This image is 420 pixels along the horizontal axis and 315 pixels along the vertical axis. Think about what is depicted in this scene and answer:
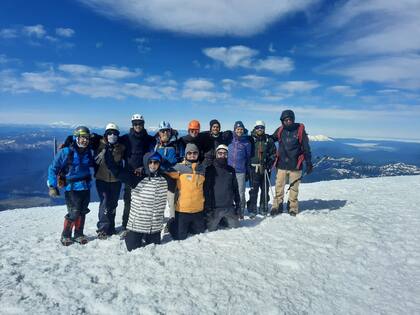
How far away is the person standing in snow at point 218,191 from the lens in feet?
25.9

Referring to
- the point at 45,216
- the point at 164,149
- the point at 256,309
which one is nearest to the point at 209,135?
the point at 164,149

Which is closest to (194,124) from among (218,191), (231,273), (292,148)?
(218,191)

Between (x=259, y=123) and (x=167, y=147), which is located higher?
(x=259, y=123)

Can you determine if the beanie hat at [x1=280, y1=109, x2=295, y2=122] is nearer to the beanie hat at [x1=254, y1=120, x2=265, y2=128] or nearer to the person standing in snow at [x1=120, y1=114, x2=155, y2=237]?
the beanie hat at [x1=254, y1=120, x2=265, y2=128]

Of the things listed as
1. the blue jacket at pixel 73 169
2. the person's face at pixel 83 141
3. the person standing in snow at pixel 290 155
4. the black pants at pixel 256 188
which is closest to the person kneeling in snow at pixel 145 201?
the person's face at pixel 83 141

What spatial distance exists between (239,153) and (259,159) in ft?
3.54

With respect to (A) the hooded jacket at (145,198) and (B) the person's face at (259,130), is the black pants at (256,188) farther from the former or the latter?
(A) the hooded jacket at (145,198)

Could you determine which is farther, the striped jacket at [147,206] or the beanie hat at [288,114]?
the beanie hat at [288,114]

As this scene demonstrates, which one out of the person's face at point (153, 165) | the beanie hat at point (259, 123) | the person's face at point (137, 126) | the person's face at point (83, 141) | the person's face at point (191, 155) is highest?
the beanie hat at point (259, 123)

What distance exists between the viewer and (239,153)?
9367 mm

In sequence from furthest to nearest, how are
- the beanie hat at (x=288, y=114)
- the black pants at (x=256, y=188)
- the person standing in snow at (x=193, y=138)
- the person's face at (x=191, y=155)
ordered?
the black pants at (x=256, y=188) → the beanie hat at (x=288, y=114) → the person standing in snow at (x=193, y=138) → the person's face at (x=191, y=155)

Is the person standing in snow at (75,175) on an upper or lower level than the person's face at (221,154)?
lower

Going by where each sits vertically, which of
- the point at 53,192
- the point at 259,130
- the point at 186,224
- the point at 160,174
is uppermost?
the point at 259,130

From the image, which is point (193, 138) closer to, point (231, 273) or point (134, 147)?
point (134, 147)
